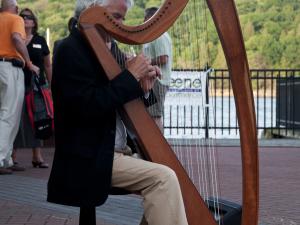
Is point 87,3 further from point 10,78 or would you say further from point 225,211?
point 10,78

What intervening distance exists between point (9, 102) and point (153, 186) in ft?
15.1

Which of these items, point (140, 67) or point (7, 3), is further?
point (7, 3)

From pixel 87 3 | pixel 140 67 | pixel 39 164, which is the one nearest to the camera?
pixel 140 67

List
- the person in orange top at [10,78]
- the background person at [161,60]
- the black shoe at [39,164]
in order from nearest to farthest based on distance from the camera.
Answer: the background person at [161,60], the person in orange top at [10,78], the black shoe at [39,164]

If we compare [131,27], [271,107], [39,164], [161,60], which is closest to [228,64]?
[131,27]

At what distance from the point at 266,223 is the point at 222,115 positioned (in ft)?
28.0

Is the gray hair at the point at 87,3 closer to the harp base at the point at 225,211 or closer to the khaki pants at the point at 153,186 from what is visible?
the khaki pants at the point at 153,186

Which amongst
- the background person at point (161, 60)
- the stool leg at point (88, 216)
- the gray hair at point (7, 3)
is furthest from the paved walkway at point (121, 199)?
the gray hair at point (7, 3)

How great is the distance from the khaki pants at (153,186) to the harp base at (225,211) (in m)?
0.53

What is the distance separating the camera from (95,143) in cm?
366

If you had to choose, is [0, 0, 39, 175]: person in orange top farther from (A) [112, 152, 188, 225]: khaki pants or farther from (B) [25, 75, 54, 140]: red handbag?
(A) [112, 152, 188, 225]: khaki pants

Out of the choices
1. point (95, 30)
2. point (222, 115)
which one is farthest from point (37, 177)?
point (222, 115)

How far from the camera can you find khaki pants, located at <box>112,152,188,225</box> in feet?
11.8

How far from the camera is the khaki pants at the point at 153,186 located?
11.8ft
